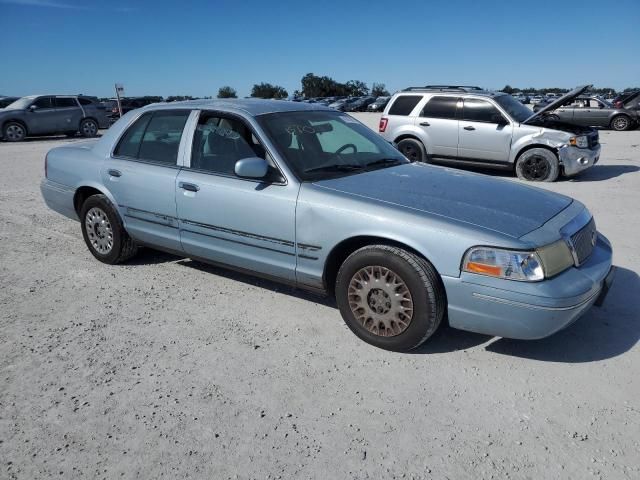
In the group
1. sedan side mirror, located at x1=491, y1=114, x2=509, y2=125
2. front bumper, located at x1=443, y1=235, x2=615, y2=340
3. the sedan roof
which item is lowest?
front bumper, located at x1=443, y1=235, x2=615, y2=340

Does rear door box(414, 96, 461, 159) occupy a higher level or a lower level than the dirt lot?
higher

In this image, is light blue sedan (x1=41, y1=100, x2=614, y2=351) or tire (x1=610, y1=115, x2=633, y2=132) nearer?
light blue sedan (x1=41, y1=100, x2=614, y2=351)

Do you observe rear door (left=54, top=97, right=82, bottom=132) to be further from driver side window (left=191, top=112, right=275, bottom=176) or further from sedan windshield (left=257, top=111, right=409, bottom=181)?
sedan windshield (left=257, top=111, right=409, bottom=181)

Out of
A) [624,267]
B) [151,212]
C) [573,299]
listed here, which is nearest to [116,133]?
[151,212]

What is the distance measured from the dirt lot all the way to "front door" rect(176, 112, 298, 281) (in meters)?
0.46

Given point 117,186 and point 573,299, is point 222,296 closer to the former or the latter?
point 117,186

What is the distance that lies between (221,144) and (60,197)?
2.22 m

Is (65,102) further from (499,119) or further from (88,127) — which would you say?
(499,119)

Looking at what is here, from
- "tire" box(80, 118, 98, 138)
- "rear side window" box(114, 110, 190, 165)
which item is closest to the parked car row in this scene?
"tire" box(80, 118, 98, 138)

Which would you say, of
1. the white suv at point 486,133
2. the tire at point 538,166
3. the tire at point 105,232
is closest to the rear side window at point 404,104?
the white suv at point 486,133

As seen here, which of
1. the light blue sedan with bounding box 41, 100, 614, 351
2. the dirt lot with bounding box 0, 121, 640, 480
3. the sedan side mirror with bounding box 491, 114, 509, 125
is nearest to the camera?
the dirt lot with bounding box 0, 121, 640, 480

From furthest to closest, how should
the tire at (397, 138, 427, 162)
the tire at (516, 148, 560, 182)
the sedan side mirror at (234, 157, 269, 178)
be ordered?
the tire at (397, 138, 427, 162) → the tire at (516, 148, 560, 182) → the sedan side mirror at (234, 157, 269, 178)

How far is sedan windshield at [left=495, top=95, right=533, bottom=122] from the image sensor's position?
977 centimetres

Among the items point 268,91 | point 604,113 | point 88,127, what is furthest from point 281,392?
point 268,91
